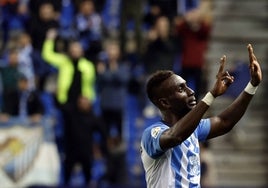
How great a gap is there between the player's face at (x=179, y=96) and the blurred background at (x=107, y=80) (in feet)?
23.3

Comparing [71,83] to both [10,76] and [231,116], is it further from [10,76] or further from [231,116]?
[231,116]

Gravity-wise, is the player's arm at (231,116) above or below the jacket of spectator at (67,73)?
above

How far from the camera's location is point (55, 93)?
15211 millimetres

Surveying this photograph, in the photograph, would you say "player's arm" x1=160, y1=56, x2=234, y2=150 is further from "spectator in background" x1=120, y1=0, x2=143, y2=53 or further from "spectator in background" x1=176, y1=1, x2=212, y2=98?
"spectator in background" x1=120, y1=0, x2=143, y2=53

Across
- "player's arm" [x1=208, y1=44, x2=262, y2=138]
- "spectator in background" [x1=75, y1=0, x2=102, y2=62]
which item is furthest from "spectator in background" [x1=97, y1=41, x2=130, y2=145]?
"player's arm" [x1=208, y1=44, x2=262, y2=138]

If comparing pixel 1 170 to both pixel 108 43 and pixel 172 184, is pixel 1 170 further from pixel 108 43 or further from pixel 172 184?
pixel 172 184

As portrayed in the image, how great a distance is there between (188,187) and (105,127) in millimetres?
7837

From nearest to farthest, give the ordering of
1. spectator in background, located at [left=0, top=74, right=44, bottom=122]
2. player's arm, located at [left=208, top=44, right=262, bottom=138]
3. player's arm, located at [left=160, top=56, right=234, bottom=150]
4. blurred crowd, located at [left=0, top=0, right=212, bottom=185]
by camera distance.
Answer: player's arm, located at [left=160, top=56, right=234, bottom=150] → player's arm, located at [left=208, top=44, right=262, bottom=138] → blurred crowd, located at [left=0, top=0, right=212, bottom=185] → spectator in background, located at [left=0, top=74, right=44, bottom=122]

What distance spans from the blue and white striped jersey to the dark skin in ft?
0.42

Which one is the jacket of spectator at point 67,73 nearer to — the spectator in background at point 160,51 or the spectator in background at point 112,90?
the spectator in background at point 112,90

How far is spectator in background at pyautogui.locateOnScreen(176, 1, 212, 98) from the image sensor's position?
15492mm

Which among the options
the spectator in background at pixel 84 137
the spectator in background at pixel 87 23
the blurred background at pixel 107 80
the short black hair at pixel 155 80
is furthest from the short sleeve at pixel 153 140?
the spectator in background at pixel 87 23

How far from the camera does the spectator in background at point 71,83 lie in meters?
14.3

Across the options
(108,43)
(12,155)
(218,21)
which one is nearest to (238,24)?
(218,21)
